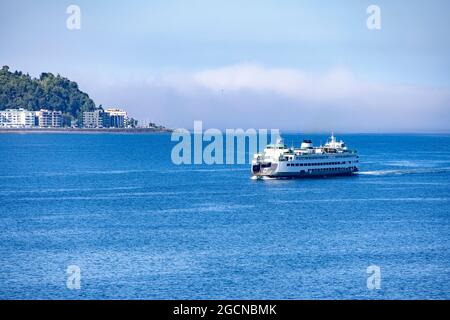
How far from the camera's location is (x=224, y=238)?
45.3 m

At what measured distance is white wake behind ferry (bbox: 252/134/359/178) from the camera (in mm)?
79625

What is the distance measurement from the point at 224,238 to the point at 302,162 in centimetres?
3711

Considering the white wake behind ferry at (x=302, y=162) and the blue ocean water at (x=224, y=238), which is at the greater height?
the white wake behind ferry at (x=302, y=162)

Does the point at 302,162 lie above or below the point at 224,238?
above

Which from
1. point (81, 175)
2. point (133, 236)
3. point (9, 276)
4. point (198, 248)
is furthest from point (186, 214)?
point (81, 175)

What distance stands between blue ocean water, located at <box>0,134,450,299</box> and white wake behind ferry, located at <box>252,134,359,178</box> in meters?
1.81

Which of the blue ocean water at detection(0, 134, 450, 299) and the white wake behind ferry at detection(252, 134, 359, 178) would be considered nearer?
the blue ocean water at detection(0, 134, 450, 299)

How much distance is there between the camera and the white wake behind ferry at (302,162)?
261 feet

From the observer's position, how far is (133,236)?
4609 centimetres

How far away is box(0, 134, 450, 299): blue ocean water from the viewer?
34.6 m

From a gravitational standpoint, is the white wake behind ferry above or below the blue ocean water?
above

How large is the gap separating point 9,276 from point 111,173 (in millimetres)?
56131

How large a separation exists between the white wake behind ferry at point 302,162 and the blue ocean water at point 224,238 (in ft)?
5.93
